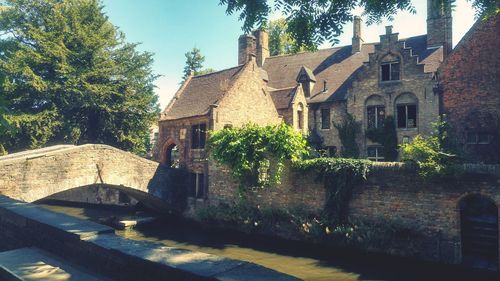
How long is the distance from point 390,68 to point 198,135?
40.8 ft

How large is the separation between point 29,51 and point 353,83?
2080 centimetres

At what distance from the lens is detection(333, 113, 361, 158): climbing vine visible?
21948 mm

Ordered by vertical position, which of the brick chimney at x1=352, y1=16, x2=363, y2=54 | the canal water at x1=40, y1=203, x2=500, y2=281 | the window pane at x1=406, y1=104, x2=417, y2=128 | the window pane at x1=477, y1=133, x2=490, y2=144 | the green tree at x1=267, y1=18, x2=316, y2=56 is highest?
the green tree at x1=267, y1=18, x2=316, y2=56

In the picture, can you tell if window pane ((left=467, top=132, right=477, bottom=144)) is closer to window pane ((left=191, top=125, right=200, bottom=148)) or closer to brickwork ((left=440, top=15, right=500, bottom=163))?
brickwork ((left=440, top=15, right=500, bottom=163))

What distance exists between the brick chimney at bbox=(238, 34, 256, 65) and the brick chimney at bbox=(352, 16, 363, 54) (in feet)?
27.0

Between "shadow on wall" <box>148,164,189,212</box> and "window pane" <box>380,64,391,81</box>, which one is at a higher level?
"window pane" <box>380,64,391,81</box>

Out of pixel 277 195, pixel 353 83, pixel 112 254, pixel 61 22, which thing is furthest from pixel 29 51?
pixel 112 254

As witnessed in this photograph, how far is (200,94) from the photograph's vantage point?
2238 cm

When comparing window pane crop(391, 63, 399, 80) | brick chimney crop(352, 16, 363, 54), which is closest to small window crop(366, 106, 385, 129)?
window pane crop(391, 63, 399, 80)

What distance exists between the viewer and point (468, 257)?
1148 centimetres

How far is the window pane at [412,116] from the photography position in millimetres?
20516

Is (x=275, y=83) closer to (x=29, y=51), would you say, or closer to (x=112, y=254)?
(x=29, y=51)

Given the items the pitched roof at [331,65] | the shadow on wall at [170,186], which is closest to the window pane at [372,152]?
the pitched roof at [331,65]

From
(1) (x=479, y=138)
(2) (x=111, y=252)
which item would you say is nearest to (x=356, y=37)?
(1) (x=479, y=138)
